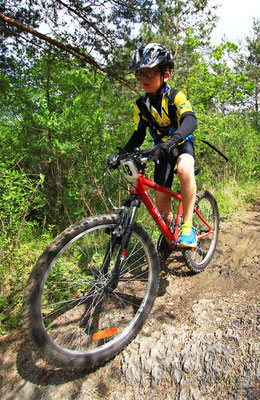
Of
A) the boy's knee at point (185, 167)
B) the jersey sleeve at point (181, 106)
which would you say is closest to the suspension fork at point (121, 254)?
the boy's knee at point (185, 167)

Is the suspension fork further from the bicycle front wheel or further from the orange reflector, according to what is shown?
the orange reflector

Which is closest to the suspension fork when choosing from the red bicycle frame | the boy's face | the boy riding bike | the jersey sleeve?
the red bicycle frame

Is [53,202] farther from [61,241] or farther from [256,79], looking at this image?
[256,79]

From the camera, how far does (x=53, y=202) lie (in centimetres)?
489

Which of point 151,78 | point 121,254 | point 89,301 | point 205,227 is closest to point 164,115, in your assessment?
point 151,78

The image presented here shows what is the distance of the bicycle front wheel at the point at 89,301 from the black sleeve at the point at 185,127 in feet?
2.93

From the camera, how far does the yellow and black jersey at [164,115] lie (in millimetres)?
2377

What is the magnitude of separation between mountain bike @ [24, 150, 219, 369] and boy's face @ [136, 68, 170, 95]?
0.92 metres

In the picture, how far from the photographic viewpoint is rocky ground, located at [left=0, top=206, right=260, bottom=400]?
1.54 metres

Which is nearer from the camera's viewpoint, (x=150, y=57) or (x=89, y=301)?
(x=150, y=57)

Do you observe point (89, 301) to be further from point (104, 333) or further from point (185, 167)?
point (185, 167)

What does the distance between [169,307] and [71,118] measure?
2.97 metres

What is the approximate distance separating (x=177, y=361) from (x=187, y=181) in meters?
1.57

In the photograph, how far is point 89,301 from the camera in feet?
8.39
